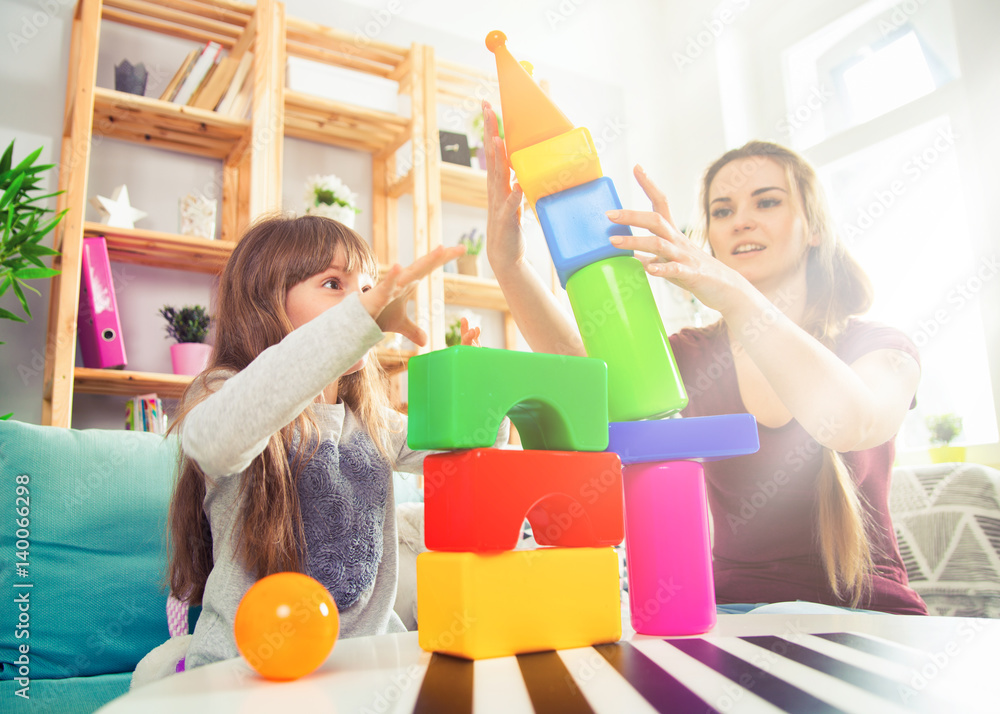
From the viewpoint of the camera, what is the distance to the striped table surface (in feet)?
1.34

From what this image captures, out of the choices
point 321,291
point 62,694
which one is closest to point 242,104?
point 321,291

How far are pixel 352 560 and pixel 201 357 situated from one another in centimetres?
126

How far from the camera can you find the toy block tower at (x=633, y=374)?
638mm

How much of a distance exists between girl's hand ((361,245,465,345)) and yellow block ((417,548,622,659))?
21cm

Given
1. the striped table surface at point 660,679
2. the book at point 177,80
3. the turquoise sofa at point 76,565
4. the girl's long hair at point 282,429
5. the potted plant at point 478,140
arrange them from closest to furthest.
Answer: the striped table surface at point 660,679 → the girl's long hair at point 282,429 → the turquoise sofa at point 76,565 → the book at point 177,80 → the potted plant at point 478,140

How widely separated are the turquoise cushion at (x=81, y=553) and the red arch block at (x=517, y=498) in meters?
0.87

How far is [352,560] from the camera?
0.91 meters

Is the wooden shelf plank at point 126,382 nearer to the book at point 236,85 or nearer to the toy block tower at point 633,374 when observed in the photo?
the book at point 236,85

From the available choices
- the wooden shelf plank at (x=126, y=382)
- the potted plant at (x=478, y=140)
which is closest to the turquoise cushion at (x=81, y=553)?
the wooden shelf plank at (x=126, y=382)

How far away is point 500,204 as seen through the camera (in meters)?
0.90

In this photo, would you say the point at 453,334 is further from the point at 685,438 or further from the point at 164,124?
the point at 685,438

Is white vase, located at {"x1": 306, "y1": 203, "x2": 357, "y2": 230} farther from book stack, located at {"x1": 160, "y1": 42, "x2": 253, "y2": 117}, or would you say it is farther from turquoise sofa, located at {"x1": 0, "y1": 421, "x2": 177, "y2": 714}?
turquoise sofa, located at {"x1": 0, "y1": 421, "x2": 177, "y2": 714}

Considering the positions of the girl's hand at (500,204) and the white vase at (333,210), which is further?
the white vase at (333,210)

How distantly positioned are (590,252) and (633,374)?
0.46 feet
